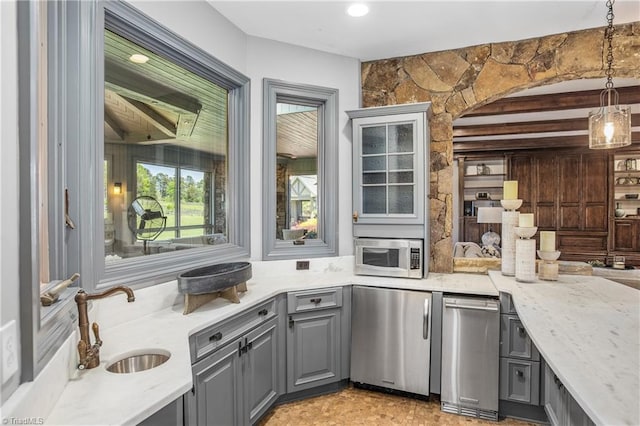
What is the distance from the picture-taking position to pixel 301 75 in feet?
10.3

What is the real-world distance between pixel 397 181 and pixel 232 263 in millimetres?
1484

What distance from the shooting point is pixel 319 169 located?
329 cm

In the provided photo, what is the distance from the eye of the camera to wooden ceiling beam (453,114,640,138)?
5532 mm

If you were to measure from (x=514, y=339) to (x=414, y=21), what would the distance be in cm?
244

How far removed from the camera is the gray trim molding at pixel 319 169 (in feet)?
9.93

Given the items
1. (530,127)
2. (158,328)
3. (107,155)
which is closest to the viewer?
(158,328)

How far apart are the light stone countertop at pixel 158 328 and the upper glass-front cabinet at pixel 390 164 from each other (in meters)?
0.53

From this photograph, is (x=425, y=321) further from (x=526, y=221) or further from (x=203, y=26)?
(x=203, y=26)

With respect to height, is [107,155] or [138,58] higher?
[138,58]

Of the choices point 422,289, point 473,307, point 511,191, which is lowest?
point 473,307

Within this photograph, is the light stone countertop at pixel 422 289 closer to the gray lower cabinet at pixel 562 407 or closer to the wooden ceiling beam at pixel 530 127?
the gray lower cabinet at pixel 562 407

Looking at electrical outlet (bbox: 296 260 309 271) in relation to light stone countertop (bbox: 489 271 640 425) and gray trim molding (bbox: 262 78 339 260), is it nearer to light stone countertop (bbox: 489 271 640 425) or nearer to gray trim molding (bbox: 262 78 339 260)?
gray trim molding (bbox: 262 78 339 260)

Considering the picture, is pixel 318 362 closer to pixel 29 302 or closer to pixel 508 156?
pixel 29 302

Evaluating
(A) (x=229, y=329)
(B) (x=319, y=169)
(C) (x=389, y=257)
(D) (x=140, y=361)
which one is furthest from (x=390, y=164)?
(D) (x=140, y=361)
